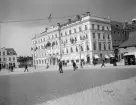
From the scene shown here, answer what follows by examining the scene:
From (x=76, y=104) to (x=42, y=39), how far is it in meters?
57.2

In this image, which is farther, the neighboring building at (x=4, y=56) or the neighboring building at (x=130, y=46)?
the neighboring building at (x=130, y=46)

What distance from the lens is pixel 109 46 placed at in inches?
1799

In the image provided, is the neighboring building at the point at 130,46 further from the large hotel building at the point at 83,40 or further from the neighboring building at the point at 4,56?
the neighboring building at the point at 4,56

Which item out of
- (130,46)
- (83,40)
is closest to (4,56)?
(130,46)

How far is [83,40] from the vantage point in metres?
43.7

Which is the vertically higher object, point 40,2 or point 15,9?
point 40,2

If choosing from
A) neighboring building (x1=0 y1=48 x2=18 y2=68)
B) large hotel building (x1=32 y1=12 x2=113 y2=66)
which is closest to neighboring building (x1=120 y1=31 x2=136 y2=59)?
large hotel building (x1=32 y1=12 x2=113 y2=66)

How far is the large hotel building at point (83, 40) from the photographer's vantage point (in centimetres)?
4253

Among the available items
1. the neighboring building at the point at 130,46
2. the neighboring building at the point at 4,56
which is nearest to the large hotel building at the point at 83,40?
the neighboring building at the point at 130,46

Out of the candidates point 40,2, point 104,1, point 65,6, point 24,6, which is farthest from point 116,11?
point 24,6

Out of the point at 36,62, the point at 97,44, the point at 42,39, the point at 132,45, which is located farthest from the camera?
the point at 36,62

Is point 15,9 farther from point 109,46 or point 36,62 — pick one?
point 36,62

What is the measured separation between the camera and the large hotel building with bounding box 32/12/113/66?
4253 cm

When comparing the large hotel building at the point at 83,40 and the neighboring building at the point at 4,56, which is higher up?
the large hotel building at the point at 83,40
